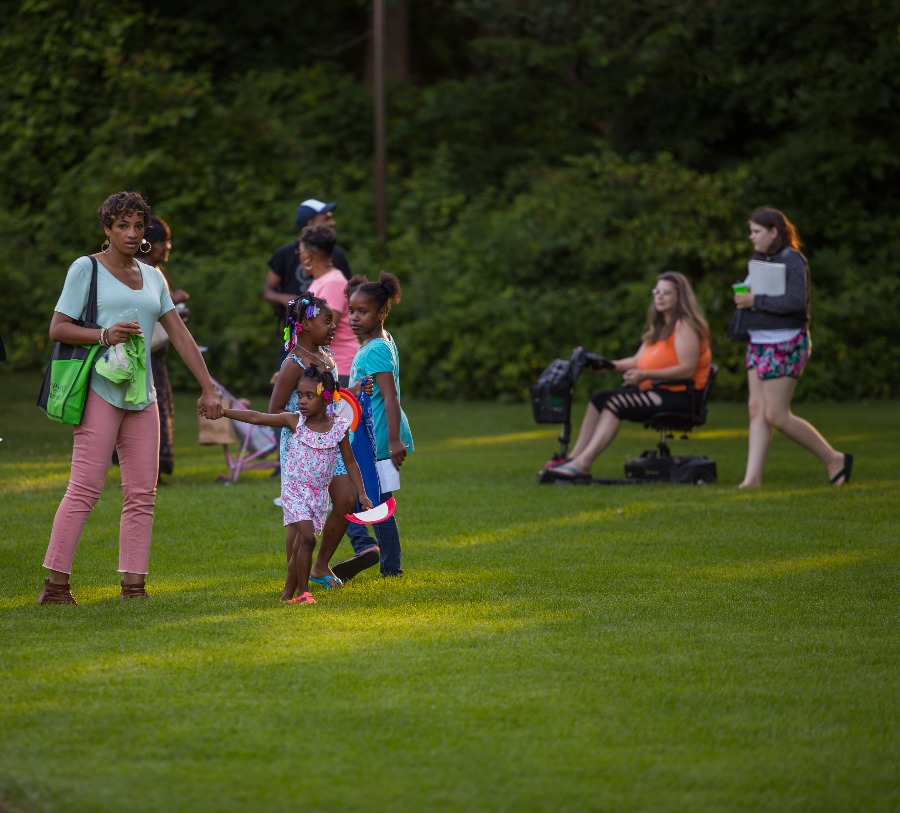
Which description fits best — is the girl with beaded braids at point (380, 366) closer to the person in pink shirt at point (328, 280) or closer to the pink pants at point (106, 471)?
the pink pants at point (106, 471)

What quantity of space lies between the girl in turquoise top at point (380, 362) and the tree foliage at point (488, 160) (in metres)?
12.6

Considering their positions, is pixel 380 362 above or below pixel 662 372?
above

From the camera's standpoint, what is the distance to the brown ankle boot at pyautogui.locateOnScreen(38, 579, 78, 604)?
7094 mm

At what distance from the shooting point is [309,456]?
709 centimetres

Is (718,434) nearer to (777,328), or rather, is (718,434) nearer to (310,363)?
(777,328)

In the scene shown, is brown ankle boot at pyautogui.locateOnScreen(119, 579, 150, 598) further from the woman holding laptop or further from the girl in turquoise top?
the woman holding laptop

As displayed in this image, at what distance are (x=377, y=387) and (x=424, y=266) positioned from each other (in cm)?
1453

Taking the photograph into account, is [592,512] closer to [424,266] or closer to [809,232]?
[424,266]

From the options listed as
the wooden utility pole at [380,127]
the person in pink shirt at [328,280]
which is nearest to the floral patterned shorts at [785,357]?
Answer: the person in pink shirt at [328,280]

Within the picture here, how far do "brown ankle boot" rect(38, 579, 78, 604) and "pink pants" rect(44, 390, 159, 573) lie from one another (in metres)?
0.09

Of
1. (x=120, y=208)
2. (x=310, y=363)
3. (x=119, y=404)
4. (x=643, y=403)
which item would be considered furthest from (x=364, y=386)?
(x=643, y=403)

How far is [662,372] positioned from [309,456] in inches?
209

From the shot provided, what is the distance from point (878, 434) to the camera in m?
15.7

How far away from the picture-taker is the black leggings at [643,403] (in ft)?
38.8
